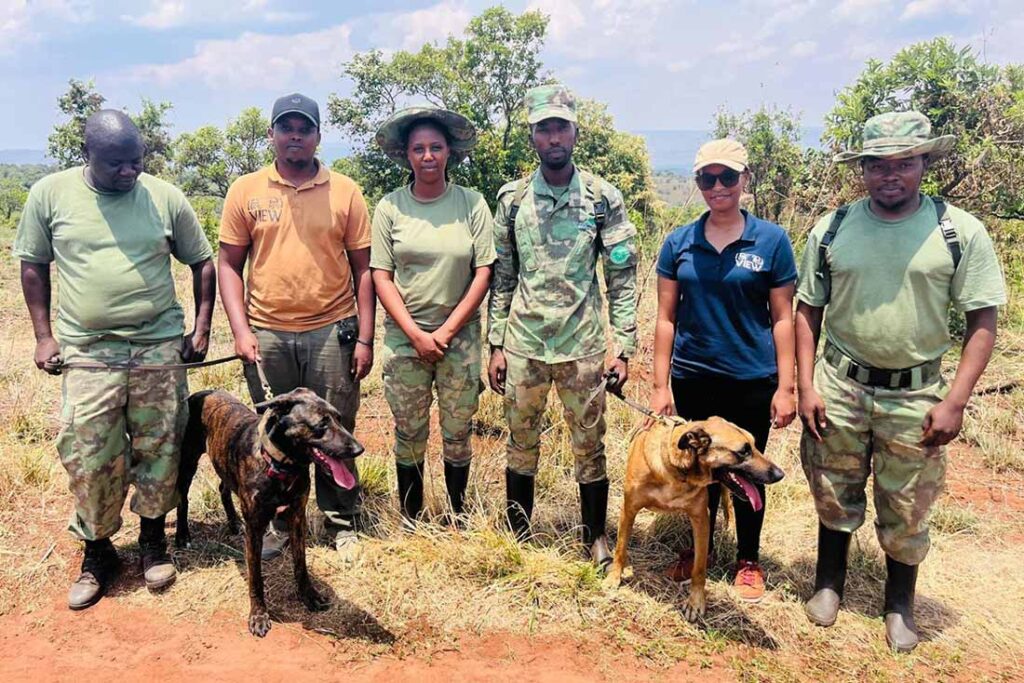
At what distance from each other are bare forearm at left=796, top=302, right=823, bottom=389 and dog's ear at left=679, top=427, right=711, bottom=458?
62 cm

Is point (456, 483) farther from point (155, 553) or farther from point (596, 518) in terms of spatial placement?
point (155, 553)

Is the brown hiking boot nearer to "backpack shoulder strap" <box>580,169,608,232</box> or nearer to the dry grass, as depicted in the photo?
the dry grass

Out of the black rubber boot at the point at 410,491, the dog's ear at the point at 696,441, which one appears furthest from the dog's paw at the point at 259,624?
the dog's ear at the point at 696,441

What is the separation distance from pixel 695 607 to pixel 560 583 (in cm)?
70

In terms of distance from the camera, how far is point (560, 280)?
3484 mm

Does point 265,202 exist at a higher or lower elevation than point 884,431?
higher

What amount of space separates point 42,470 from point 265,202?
9.37 feet

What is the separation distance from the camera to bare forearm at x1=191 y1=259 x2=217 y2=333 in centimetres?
380

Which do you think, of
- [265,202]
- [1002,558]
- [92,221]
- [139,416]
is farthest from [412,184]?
[1002,558]

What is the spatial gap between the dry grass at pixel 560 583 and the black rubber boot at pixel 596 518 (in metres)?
0.10

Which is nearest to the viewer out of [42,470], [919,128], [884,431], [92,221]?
[919,128]

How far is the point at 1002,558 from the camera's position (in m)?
4.07

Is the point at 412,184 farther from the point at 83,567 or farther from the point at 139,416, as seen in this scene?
the point at 83,567

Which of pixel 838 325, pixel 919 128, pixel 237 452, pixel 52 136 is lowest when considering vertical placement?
pixel 237 452
